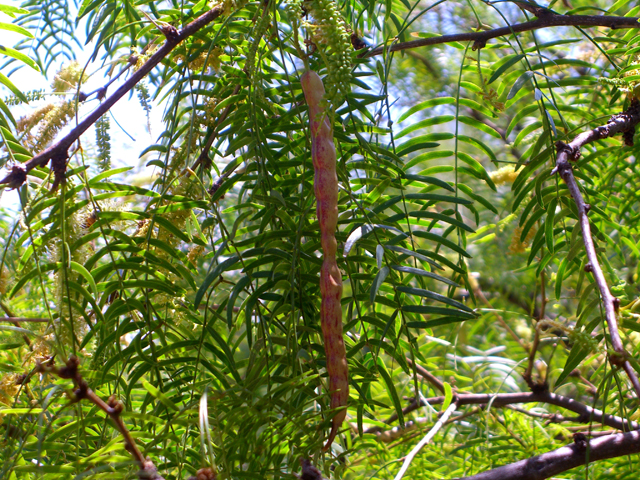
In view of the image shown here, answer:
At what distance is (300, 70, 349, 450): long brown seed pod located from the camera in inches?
11.1

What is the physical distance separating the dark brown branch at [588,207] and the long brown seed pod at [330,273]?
13 cm

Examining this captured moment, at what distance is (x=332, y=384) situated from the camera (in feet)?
0.93

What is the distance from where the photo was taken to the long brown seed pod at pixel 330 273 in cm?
28

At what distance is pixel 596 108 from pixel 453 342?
29cm

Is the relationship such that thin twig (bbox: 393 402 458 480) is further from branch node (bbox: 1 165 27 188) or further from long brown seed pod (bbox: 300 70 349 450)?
branch node (bbox: 1 165 27 188)

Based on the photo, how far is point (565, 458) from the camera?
12.8 inches

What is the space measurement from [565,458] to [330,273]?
190mm

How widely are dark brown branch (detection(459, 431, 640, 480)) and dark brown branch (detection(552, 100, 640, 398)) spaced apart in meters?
0.05

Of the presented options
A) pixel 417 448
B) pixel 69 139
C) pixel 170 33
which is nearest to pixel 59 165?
pixel 69 139

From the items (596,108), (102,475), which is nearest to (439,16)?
(596,108)

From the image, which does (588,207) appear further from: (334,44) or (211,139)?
(211,139)

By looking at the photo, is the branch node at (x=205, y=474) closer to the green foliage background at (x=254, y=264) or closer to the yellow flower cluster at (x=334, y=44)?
the green foliage background at (x=254, y=264)

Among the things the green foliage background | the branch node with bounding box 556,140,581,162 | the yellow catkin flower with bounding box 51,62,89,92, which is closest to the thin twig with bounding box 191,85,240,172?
the green foliage background

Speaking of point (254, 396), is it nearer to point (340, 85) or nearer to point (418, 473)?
point (340, 85)
